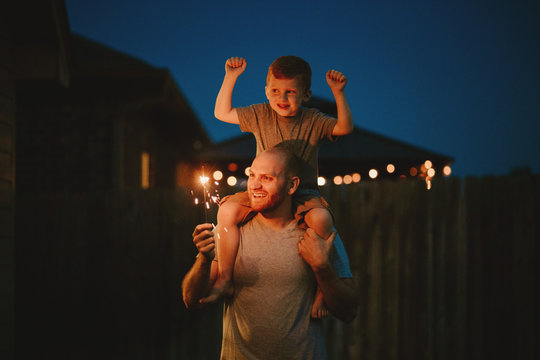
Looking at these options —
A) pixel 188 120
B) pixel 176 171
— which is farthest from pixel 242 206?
pixel 176 171

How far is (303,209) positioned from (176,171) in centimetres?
1362

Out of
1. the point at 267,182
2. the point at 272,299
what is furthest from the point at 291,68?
the point at 272,299

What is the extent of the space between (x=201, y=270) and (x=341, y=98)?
108 centimetres

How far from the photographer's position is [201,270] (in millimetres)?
2000

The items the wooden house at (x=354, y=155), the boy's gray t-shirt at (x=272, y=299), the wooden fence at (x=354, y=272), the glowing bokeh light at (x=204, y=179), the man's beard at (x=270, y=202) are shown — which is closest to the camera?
the glowing bokeh light at (x=204, y=179)

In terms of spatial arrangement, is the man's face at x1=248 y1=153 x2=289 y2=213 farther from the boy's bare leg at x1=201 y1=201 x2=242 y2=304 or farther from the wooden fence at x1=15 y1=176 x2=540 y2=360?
the wooden fence at x1=15 y1=176 x2=540 y2=360

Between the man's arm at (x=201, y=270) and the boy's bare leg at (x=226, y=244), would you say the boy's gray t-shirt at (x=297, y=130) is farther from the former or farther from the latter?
the man's arm at (x=201, y=270)

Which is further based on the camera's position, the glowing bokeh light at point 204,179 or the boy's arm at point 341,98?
the boy's arm at point 341,98

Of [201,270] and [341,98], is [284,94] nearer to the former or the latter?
[341,98]

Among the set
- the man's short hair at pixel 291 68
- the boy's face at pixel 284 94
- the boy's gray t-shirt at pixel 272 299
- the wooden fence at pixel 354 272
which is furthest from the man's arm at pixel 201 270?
the wooden fence at pixel 354 272

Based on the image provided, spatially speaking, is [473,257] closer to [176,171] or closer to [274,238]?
[274,238]

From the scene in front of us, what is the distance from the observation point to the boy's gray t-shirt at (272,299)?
2115 mm

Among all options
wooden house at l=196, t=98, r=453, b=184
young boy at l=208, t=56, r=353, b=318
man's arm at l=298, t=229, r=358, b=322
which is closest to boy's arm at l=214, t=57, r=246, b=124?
young boy at l=208, t=56, r=353, b=318

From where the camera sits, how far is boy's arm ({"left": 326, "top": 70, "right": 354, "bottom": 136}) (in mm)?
2066
